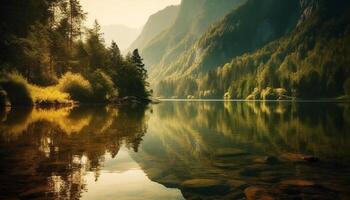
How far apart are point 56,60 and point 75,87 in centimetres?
1561

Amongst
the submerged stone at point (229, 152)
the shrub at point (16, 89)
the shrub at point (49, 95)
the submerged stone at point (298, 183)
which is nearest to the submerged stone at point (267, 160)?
the submerged stone at point (229, 152)

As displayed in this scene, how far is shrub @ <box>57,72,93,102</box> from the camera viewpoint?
76500 millimetres

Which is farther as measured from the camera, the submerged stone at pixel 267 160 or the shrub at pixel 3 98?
the shrub at pixel 3 98

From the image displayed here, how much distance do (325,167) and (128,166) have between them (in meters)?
8.40

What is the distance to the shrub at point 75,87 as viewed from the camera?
76500mm

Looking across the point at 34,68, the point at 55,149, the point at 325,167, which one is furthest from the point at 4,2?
the point at 325,167

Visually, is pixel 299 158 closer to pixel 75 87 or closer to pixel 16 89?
pixel 16 89

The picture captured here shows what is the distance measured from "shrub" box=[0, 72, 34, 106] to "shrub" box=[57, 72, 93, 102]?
12.3m

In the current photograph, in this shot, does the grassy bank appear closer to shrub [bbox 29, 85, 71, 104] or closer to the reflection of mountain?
shrub [bbox 29, 85, 71, 104]

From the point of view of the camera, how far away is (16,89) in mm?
61656

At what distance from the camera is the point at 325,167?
15.3 meters

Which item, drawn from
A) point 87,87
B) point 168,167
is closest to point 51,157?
point 168,167

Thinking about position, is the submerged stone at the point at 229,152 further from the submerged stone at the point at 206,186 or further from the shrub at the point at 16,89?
the shrub at the point at 16,89

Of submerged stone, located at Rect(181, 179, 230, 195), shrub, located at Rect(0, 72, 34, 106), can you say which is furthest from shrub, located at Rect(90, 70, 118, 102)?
submerged stone, located at Rect(181, 179, 230, 195)
